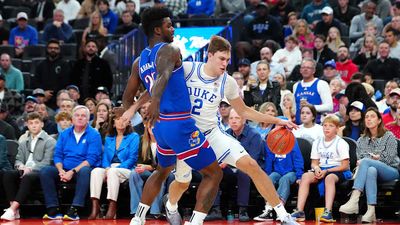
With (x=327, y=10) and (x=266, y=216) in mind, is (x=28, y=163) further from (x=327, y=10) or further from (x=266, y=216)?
(x=327, y=10)

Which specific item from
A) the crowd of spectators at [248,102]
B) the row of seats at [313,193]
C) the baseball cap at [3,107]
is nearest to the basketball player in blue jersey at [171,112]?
the crowd of spectators at [248,102]

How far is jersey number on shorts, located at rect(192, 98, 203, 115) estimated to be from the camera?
31.9ft

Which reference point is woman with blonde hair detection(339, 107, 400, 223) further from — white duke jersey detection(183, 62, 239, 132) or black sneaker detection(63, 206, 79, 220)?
black sneaker detection(63, 206, 79, 220)

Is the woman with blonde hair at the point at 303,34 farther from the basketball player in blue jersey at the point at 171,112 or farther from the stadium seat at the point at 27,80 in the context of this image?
the basketball player in blue jersey at the point at 171,112

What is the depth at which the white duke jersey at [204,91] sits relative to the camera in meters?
9.72

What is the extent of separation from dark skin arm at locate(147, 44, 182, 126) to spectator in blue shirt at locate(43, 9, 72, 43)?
11239 millimetres

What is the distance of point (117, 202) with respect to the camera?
45.0 ft

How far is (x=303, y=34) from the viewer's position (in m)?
18.0

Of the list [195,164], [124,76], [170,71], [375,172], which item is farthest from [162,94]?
[124,76]

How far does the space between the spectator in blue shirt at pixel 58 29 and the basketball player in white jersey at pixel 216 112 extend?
35.6 ft

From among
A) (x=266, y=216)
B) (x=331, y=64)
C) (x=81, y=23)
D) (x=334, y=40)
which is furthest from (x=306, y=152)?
(x=81, y=23)

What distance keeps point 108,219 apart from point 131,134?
134 cm

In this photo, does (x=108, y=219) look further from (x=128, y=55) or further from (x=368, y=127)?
(x=128, y=55)

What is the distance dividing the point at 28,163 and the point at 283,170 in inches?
143
